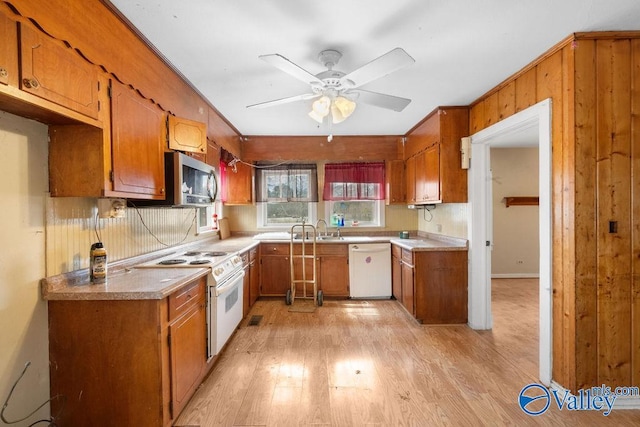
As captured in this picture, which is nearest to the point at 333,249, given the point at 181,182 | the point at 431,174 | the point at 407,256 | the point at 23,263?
the point at 407,256

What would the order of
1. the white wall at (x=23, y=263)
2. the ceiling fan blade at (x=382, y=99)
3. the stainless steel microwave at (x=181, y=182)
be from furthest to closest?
the ceiling fan blade at (x=382, y=99) < the stainless steel microwave at (x=181, y=182) < the white wall at (x=23, y=263)

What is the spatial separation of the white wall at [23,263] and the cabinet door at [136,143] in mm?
349

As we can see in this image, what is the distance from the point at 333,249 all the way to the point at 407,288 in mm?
1141

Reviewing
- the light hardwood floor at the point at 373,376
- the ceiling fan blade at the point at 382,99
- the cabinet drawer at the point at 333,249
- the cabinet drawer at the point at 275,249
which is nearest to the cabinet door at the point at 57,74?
the ceiling fan blade at the point at 382,99

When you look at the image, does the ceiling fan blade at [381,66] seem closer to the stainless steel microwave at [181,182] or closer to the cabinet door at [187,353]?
the stainless steel microwave at [181,182]

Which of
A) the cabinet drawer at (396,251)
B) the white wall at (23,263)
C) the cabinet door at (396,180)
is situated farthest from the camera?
the cabinet door at (396,180)

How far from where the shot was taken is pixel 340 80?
2037mm

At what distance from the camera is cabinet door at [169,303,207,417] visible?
5.60ft

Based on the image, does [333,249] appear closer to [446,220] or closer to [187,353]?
[446,220]

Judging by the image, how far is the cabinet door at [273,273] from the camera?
4133 millimetres

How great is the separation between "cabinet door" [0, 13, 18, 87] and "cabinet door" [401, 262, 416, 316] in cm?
339

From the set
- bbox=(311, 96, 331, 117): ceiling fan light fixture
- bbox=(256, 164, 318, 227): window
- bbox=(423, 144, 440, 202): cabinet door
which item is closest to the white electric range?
bbox=(311, 96, 331, 117): ceiling fan light fixture

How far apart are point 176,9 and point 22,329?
6.16ft

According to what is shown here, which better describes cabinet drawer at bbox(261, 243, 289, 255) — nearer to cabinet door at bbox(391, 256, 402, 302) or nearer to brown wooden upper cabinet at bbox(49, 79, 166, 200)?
cabinet door at bbox(391, 256, 402, 302)
